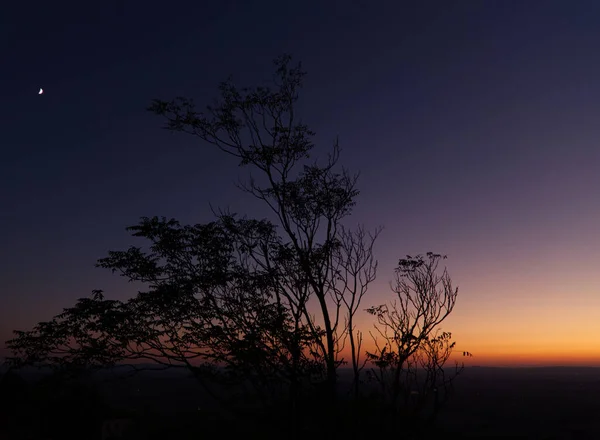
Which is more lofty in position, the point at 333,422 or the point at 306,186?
the point at 306,186

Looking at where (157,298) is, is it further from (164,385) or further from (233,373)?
(164,385)

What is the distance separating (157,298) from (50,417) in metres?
22.5

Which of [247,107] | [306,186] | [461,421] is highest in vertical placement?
[247,107]

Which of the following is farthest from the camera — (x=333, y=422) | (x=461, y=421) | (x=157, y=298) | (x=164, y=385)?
(x=164, y=385)

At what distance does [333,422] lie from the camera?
59.2 feet

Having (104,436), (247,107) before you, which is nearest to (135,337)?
(247,107)

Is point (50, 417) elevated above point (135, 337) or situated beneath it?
situated beneath

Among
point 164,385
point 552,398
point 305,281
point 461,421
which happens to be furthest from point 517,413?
point 305,281

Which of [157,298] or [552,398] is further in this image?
[552,398]

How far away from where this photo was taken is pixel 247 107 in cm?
2045

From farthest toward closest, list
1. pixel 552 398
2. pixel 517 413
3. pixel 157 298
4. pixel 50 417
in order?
1. pixel 552 398
2. pixel 517 413
3. pixel 50 417
4. pixel 157 298

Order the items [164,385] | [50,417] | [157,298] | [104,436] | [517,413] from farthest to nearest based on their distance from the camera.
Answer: [164,385]
[517,413]
[50,417]
[104,436]
[157,298]

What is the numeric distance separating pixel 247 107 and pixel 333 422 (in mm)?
12050

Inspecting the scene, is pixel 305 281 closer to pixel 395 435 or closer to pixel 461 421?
pixel 395 435
